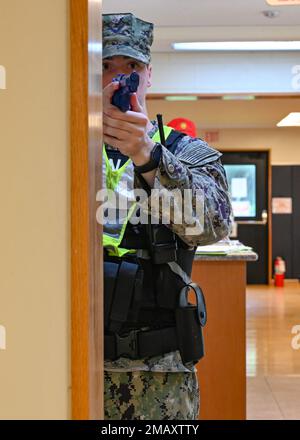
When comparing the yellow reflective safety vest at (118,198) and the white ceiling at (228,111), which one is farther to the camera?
the white ceiling at (228,111)

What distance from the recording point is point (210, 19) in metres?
4.15

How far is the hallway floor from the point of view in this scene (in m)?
3.20

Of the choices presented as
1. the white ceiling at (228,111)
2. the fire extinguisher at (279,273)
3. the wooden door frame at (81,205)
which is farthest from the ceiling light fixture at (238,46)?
the fire extinguisher at (279,273)

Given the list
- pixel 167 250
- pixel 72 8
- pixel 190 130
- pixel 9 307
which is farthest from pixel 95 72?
pixel 190 130

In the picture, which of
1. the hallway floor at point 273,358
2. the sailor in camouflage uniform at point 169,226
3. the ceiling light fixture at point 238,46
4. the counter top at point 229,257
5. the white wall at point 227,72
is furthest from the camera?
the white wall at point 227,72

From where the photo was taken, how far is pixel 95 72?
2.31 ft

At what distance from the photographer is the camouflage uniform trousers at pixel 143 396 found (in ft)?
3.42

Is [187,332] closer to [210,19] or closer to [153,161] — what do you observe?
[153,161]

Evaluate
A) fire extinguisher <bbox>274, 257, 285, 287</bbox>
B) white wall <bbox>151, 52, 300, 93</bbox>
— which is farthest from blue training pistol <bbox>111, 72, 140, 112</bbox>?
fire extinguisher <bbox>274, 257, 285, 287</bbox>

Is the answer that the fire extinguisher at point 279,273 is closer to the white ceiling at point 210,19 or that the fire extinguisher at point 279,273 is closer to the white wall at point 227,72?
the white wall at point 227,72

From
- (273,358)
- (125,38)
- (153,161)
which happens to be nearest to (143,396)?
(153,161)

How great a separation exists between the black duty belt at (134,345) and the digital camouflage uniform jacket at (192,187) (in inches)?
0.8

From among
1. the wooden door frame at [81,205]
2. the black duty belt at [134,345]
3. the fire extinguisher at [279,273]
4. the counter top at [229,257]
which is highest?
the wooden door frame at [81,205]

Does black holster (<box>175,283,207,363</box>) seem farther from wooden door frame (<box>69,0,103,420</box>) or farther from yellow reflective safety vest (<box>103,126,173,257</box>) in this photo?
wooden door frame (<box>69,0,103,420</box>)
